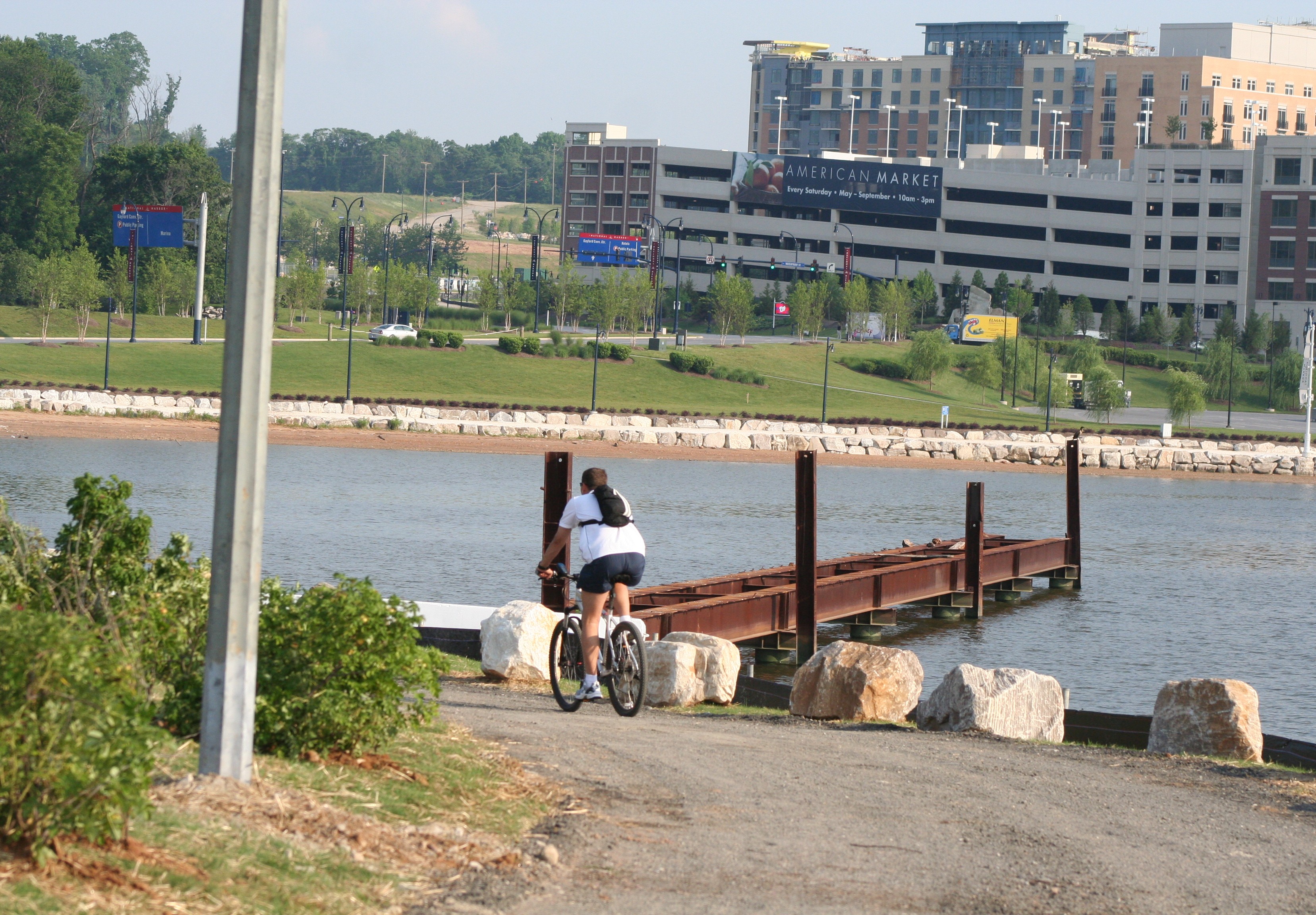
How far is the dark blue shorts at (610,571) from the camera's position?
11.8m

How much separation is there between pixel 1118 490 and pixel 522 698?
5699 cm

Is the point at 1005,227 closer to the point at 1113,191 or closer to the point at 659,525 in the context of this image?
the point at 1113,191

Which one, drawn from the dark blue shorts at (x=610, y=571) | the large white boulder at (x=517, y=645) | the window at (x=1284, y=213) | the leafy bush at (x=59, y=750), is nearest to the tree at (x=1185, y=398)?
the window at (x=1284, y=213)

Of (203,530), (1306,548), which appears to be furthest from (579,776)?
(1306,548)

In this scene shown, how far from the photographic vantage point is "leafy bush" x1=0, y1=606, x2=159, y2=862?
5.54 meters

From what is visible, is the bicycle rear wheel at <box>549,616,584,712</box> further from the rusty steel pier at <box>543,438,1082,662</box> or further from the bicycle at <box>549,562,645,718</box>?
the rusty steel pier at <box>543,438,1082,662</box>

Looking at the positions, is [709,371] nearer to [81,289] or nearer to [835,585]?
[81,289]

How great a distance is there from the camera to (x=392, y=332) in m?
101

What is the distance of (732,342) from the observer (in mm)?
116375

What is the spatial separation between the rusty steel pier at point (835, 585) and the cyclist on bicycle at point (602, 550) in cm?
428

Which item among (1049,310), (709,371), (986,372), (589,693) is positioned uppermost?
(1049,310)

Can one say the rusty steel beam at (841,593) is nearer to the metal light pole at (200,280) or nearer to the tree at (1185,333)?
the metal light pole at (200,280)

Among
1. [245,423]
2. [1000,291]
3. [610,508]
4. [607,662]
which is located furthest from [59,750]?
[1000,291]

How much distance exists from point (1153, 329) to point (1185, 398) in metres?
39.6
